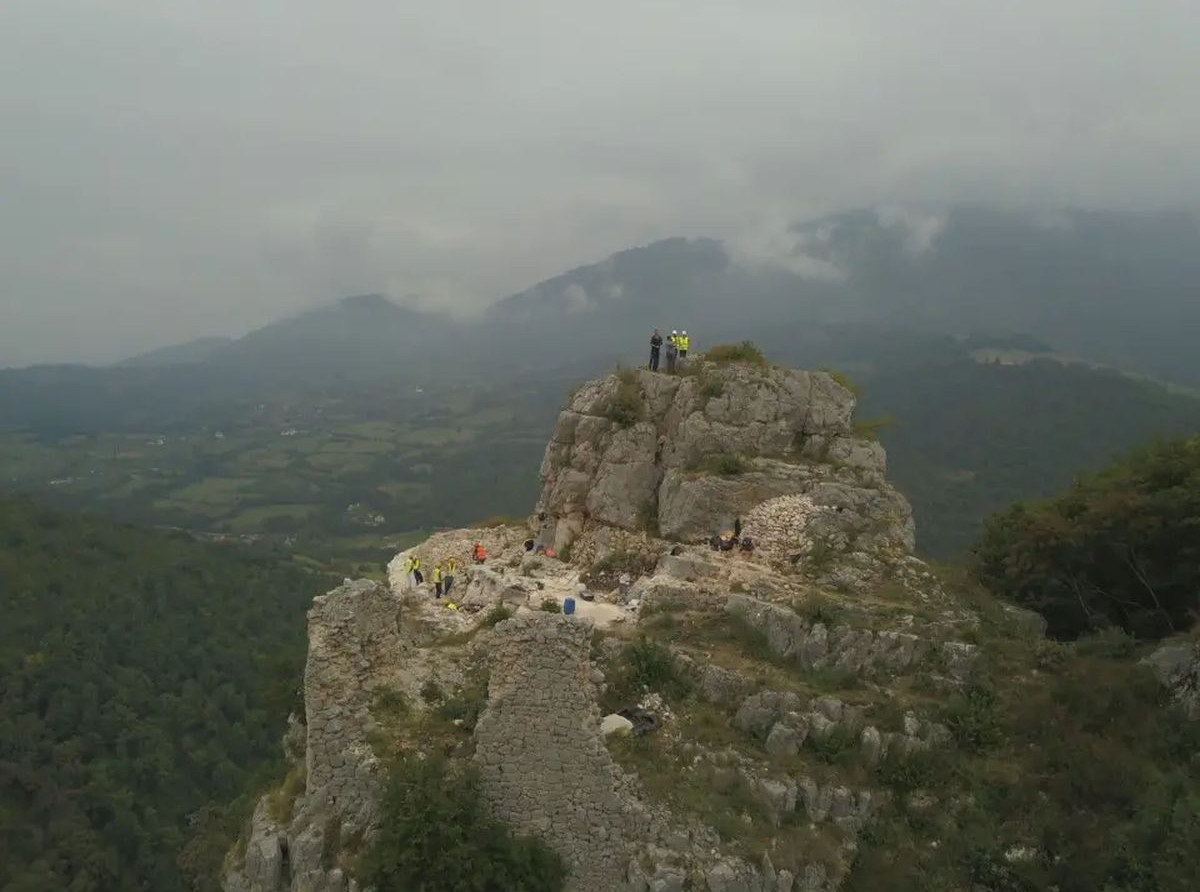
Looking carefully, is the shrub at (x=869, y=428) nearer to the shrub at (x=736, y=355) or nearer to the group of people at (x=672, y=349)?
the shrub at (x=736, y=355)

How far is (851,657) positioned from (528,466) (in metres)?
164

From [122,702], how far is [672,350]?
61.5 m

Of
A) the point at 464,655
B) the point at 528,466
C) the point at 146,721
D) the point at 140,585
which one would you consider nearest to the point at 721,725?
the point at 464,655

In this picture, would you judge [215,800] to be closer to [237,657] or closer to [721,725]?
[237,657]

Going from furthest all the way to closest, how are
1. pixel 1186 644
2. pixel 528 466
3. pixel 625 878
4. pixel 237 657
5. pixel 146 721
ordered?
pixel 528 466, pixel 237 657, pixel 146 721, pixel 1186 644, pixel 625 878

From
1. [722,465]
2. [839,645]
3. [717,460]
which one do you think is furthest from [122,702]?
[839,645]

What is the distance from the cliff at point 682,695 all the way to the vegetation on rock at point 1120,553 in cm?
250

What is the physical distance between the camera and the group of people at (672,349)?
82.7ft

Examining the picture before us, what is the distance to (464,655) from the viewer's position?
15.6 meters

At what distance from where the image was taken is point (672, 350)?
25703 millimetres

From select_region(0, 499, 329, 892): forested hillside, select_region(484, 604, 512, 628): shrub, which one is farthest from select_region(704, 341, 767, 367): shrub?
select_region(0, 499, 329, 892): forested hillside

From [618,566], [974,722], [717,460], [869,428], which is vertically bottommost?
[974,722]

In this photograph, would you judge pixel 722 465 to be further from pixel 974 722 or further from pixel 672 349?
pixel 974 722

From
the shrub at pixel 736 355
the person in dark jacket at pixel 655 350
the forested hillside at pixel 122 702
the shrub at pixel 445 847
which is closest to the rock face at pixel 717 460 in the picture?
the shrub at pixel 736 355
